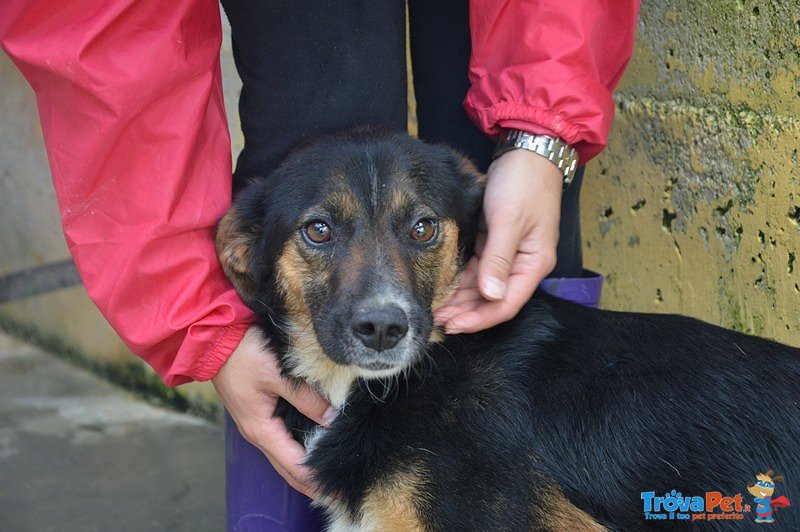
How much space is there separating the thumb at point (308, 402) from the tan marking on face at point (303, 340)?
0.02 metres

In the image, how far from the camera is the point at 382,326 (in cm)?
225

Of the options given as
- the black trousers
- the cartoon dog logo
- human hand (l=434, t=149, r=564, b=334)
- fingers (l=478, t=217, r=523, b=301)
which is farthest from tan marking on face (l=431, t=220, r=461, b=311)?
the cartoon dog logo

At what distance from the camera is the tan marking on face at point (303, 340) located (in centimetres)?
248

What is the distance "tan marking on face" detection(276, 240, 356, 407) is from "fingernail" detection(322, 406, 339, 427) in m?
0.02

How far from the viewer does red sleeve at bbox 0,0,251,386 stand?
2061 mm

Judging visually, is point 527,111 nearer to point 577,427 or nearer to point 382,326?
point 382,326

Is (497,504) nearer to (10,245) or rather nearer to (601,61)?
(601,61)

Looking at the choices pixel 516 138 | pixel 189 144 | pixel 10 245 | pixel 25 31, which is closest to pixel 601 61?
pixel 516 138

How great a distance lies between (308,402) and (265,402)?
0.12 meters

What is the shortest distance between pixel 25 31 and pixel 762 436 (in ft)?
6.39

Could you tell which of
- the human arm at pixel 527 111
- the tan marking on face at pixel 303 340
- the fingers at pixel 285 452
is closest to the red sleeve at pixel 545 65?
the human arm at pixel 527 111

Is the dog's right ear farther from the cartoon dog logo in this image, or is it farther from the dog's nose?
the cartoon dog logo

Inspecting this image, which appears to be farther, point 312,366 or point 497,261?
point 312,366

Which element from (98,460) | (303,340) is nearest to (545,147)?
(303,340)
